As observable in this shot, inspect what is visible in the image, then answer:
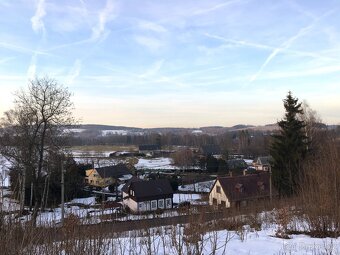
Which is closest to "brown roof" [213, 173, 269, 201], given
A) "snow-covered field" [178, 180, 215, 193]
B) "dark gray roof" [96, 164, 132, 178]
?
"snow-covered field" [178, 180, 215, 193]

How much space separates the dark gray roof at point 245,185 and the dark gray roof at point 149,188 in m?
5.92

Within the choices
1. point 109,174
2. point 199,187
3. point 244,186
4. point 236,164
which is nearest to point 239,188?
point 244,186

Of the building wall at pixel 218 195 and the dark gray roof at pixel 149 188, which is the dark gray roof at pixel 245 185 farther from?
the dark gray roof at pixel 149 188

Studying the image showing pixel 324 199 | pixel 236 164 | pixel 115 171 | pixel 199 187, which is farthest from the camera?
pixel 236 164

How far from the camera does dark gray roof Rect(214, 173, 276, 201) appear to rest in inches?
1307

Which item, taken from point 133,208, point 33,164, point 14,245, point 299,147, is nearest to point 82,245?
point 14,245

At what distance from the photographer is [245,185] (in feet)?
115

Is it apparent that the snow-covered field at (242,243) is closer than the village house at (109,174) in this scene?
Yes

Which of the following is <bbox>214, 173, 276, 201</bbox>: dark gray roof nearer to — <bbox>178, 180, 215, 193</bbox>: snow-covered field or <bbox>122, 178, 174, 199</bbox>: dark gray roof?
<bbox>122, 178, 174, 199</bbox>: dark gray roof

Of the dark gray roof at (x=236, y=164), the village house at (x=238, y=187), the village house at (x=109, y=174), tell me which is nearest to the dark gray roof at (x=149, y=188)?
the village house at (x=238, y=187)

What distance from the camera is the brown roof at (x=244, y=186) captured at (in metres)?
33.1

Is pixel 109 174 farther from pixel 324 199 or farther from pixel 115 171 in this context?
pixel 324 199

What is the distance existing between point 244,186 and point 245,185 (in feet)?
0.78

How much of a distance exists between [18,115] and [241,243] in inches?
956
